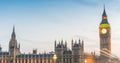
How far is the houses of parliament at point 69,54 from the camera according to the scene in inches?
3450

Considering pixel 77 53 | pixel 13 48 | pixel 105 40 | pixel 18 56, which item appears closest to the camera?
pixel 77 53

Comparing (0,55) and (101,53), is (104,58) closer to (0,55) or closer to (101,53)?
(101,53)

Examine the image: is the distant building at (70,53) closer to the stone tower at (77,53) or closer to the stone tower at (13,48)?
the stone tower at (77,53)

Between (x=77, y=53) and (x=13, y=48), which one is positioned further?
(x=13, y=48)

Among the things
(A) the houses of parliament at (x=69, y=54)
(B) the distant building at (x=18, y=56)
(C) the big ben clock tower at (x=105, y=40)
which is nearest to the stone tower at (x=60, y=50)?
(A) the houses of parliament at (x=69, y=54)

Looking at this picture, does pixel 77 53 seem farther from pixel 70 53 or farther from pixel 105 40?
pixel 105 40

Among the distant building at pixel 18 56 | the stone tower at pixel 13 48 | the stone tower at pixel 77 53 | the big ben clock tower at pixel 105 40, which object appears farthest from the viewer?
the stone tower at pixel 13 48

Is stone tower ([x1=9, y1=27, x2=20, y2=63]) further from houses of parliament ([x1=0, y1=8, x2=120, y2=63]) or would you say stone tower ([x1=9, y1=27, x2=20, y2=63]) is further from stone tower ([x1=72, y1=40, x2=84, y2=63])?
stone tower ([x1=72, y1=40, x2=84, y2=63])

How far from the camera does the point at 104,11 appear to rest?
105 m

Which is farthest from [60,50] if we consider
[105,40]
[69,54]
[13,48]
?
[13,48]

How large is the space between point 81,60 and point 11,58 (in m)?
32.7

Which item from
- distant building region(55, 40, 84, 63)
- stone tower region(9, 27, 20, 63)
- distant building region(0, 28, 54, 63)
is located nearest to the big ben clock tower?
distant building region(55, 40, 84, 63)

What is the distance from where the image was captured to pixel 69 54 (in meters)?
88.8

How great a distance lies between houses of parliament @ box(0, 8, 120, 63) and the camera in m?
87.6
